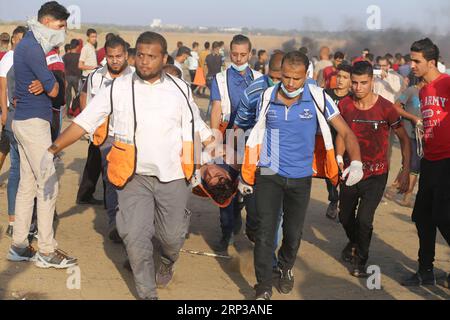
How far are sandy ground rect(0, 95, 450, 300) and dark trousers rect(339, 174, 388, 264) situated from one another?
360mm

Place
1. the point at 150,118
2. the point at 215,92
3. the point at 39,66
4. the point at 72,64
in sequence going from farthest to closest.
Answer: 1. the point at 72,64
2. the point at 215,92
3. the point at 39,66
4. the point at 150,118

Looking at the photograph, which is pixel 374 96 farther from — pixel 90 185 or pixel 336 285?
pixel 90 185

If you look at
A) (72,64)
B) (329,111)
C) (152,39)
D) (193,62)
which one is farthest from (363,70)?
(193,62)

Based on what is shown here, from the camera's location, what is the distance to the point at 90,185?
9406 millimetres

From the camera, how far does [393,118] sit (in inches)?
273

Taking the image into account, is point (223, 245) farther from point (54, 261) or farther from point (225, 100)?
point (54, 261)

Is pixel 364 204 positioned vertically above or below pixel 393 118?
below

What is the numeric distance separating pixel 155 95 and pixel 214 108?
1.95 metres

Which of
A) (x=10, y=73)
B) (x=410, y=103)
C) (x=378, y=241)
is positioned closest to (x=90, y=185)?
(x=10, y=73)

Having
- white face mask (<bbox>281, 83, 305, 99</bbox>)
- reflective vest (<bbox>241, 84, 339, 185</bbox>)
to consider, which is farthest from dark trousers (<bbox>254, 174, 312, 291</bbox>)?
white face mask (<bbox>281, 83, 305, 99</bbox>)

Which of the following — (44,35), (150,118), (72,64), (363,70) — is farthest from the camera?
(72,64)

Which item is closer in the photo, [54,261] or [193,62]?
[54,261]

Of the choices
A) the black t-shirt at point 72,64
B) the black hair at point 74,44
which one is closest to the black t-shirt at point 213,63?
the black hair at point 74,44

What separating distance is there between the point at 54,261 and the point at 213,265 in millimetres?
1551
